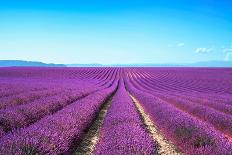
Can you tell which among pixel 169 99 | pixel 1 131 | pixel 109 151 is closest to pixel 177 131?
pixel 109 151

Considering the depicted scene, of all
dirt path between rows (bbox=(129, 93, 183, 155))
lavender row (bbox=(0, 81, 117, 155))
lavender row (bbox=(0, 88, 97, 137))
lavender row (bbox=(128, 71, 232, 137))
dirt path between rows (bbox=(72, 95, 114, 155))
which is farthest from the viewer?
lavender row (bbox=(128, 71, 232, 137))

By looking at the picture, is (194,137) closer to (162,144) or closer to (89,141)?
(162,144)

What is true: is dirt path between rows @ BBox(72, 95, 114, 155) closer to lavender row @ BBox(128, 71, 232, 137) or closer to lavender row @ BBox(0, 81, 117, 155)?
lavender row @ BBox(0, 81, 117, 155)

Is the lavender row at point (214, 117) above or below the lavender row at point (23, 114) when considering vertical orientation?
below

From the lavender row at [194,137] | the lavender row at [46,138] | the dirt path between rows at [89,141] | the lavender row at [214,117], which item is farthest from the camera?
the lavender row at [214,117]

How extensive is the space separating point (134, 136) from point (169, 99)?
11358 millimetres

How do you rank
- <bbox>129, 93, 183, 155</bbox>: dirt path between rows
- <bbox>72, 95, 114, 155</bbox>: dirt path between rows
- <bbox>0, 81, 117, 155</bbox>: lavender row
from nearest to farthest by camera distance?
1. <bbox>0, 81, 117, 155</bbox>: lavender row
2. <bbox>72, 95, 114, 155</bbox>: dirt path between rows
3. <bbox>129, 93, 183, 155</bbox>: dirt path between rows

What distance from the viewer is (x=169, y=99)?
1636 centimetres

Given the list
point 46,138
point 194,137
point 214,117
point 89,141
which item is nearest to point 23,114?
point 89,141

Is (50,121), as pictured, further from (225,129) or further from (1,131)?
(225,129)

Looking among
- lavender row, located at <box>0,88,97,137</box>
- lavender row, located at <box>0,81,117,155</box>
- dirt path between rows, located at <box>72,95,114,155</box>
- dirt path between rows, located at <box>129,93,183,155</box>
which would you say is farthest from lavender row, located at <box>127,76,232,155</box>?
lavender row, located at <box>0,88,97,137</box>

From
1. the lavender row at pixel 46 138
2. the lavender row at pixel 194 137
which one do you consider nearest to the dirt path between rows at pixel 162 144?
the lavender row at pixel 194 137

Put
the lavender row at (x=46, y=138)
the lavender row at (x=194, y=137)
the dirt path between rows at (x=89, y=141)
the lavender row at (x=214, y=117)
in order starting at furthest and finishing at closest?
the lavender row at (x=214, y=117) → the dirt path between rows at (x=89, y=141) → the lavender row at (x=194, y=137) → the lavender row at (x=46, y=138)

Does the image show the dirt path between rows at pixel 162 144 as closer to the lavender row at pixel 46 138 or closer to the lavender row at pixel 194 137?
the lavender row at pixel 194 137
